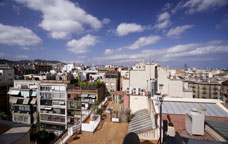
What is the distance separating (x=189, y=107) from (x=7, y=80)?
47325mm

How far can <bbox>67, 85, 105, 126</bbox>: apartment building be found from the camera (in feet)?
71.1

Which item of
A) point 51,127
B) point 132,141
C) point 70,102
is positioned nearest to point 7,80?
point 51,127

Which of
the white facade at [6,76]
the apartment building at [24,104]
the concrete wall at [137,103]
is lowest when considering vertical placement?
the apartment building at [24,104]

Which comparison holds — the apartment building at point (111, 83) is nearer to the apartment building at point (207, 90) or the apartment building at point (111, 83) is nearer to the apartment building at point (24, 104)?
the apartment building at point (24, 104)

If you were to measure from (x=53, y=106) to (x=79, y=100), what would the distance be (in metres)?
6.34

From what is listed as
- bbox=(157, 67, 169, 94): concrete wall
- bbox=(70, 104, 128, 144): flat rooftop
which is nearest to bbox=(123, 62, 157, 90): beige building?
bbox=(157, 67, 169, 94): concrete wall

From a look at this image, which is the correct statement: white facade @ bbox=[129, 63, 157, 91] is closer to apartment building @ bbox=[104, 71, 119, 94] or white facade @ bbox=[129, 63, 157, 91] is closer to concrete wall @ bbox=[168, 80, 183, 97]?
concrete wall @ bbox=[168, 80, 183, 97]

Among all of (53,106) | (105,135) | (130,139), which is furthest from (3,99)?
(130,139)

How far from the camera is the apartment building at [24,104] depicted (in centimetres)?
2480

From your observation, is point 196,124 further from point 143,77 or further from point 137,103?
point 143,77

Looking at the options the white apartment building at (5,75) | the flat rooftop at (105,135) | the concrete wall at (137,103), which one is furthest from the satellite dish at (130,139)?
the white apartment building at (5,75)

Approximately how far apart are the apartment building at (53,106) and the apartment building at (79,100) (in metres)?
1.21

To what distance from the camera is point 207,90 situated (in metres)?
41.3

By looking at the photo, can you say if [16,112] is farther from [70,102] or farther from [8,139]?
[8,139]
